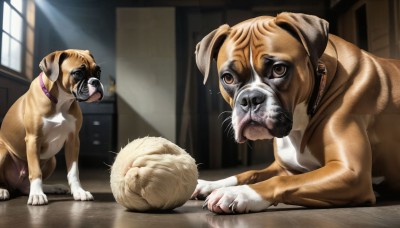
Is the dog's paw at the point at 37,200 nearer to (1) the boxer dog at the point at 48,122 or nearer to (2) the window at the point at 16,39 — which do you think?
(1) the boxer dog at the point at 48,122

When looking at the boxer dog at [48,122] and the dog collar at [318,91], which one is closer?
the dog collar at [318,91]

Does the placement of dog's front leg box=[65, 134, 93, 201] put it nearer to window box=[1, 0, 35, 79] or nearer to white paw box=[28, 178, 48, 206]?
white paw box=[28, 178, 48, 206]

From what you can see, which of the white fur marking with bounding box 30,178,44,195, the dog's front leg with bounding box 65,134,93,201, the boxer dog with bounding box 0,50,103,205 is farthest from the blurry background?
the white fur marking with bounding box 30,178,44,195

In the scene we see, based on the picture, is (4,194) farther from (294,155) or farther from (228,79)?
(294,155)

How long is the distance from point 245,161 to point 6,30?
1565mm

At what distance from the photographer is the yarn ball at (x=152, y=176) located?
1.19m

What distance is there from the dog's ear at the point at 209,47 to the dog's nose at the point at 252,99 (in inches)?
8.4

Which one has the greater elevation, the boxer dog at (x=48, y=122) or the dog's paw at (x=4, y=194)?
the boxer dog at (x=48, y=122)

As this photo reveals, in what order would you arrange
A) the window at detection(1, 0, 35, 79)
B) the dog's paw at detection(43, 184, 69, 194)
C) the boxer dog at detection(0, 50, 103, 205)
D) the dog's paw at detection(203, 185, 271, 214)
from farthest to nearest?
the window at detection(1, 0, 35, 79)
the dog's paw at detection(43, 184, 69, 194)
the boxer dog at detection(0, 50, 103, 205)
the dog's paw at detection(203, 185, 271, 214)

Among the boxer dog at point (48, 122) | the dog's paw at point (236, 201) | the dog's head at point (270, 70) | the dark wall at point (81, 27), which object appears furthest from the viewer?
the dark wall at point (81, 27)

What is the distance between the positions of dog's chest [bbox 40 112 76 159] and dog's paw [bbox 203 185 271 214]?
2.43ft

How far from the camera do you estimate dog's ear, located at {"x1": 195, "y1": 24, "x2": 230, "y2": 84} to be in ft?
4.62

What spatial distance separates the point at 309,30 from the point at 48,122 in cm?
98

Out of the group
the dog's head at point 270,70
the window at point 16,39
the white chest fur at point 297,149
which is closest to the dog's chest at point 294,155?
the white chest fur at point 297,149
